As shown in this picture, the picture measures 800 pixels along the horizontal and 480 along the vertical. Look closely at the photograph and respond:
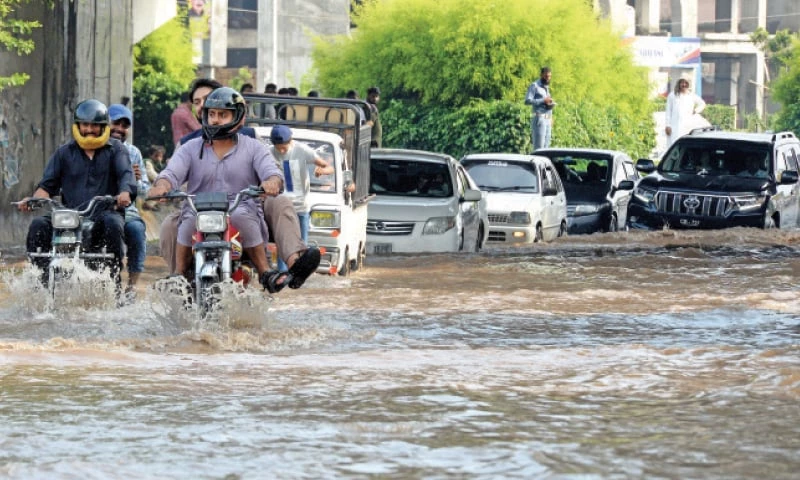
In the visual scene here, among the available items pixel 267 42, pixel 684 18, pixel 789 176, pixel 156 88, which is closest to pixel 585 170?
pixel 789 176

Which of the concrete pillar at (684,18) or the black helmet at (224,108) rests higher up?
the concrete pillar at (684,18)

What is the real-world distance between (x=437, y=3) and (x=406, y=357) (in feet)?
86.9

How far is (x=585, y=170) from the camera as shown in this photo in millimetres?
28578

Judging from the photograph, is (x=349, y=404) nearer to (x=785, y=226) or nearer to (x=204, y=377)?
(x=204, y=377)

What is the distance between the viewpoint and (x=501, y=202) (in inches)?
933

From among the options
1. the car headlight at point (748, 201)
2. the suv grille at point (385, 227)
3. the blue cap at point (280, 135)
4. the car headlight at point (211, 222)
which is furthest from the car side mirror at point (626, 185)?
the car headlight at point (211, 222)

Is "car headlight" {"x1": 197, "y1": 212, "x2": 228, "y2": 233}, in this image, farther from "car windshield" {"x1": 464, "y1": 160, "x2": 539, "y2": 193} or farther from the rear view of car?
the rear view of car

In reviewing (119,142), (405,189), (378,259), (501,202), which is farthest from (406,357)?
(501,202)

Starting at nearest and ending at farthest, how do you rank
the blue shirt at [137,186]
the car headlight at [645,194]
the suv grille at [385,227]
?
the blue shirt at [137,186] → the suv grille at [385,227] → the car headlight at [645,194]

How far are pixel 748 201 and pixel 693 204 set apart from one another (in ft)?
2.45

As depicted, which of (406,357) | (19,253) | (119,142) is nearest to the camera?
(406,357)

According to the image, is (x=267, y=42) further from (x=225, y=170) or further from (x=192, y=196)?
(x=192, y=196)

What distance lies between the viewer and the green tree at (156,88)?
136 feet

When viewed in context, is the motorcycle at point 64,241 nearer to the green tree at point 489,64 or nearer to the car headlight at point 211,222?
the car headlight at point 211,222
